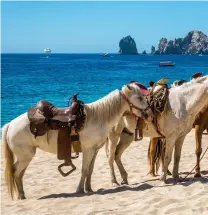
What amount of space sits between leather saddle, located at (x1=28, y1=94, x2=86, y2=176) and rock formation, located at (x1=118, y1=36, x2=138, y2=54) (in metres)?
192

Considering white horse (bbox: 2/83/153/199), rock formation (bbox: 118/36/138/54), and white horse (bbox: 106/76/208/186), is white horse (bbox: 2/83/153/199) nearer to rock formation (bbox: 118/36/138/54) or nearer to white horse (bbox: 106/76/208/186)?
white horse (bbox: 106/76/208/186)

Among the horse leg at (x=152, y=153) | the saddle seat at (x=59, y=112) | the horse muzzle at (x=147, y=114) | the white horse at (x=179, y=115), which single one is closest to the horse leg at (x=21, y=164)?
the saddle seat at (x=59, y=112)

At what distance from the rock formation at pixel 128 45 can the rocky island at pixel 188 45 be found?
13.8 meters

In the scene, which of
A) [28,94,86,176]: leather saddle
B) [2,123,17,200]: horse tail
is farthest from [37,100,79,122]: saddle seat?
[2,123,17,200]: horse tail

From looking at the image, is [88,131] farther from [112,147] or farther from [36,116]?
[112,147]

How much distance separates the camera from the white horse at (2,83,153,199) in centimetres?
559

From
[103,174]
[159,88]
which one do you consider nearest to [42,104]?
[159,88]

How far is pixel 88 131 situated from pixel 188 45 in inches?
7135

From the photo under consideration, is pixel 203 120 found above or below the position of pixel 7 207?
above

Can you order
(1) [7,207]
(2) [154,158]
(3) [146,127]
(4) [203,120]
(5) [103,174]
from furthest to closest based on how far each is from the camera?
(5) [103,174] → (2) [154,158] → (4) [203,120] → (3) [146,127] → (1) [7,207]

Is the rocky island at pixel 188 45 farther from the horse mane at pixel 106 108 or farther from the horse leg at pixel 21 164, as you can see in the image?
the horse leg at pixel 21 164

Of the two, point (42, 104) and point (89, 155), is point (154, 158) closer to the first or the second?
point (89, 155)

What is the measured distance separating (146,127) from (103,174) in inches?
73.3

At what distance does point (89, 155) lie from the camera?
5.64 meters
